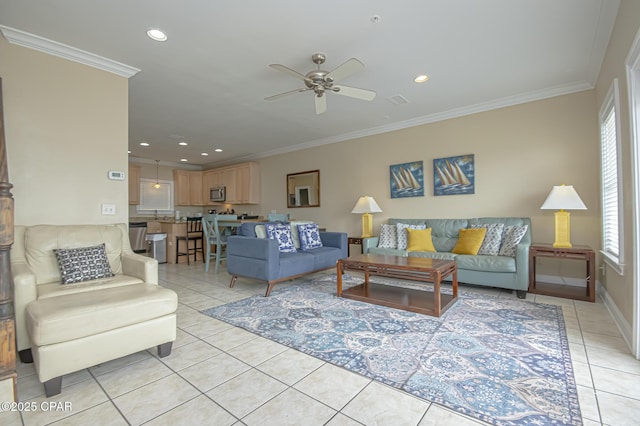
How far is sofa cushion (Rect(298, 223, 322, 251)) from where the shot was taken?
→ 4570 mm

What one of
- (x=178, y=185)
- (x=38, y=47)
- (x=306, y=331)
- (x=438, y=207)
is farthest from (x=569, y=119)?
(x=178, y=185)

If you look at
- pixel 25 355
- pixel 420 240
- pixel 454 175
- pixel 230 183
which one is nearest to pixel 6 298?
pixel 25 355

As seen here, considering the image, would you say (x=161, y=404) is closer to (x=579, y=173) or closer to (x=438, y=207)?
(x=438, y=207)

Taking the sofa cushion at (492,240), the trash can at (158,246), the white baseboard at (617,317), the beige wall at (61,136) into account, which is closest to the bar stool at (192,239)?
the trash can at (158,246)

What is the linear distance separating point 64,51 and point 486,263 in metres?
5.13

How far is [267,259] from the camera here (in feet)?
12.0

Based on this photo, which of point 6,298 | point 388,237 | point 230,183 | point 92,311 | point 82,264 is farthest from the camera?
point 230,183

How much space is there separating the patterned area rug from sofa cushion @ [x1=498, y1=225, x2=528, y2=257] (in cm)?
69

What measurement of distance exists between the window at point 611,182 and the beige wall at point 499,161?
40cm

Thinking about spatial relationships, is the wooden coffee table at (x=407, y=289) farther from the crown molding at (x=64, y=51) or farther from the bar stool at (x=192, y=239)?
the bar stool at (x=192, y=239)

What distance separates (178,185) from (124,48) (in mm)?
6183

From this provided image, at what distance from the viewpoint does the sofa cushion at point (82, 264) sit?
7.91 feet

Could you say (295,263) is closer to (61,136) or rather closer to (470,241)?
(470,241)

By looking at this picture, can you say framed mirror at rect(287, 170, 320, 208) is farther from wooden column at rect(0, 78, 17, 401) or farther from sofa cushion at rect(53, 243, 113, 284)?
wooden column at rect(0, 78, 17, 401)
